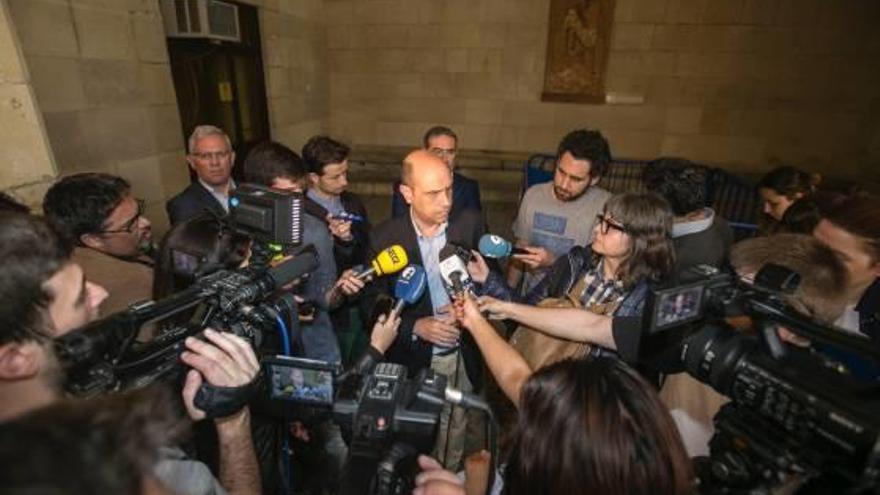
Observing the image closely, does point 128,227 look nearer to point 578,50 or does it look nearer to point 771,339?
point 771,339

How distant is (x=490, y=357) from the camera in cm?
150

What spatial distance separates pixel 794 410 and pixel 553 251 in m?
1.89

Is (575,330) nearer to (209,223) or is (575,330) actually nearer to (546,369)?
(546,369)

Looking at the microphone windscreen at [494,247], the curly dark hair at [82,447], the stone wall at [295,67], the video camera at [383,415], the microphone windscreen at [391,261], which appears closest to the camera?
the curly dark hair at [82,447]

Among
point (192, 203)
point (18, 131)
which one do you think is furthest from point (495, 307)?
point (18, 131)

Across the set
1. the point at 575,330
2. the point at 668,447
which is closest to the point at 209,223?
the point at 575,330

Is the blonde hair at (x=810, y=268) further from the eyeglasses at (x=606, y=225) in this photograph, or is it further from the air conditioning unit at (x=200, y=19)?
the air conditioning unit at (x=200, y=19)

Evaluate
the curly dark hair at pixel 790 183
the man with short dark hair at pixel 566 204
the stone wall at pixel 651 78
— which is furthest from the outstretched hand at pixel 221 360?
the stone wall at pixel 651 78

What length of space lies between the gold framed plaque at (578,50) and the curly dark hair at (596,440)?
6.37 meters

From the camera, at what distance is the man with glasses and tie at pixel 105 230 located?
155cm

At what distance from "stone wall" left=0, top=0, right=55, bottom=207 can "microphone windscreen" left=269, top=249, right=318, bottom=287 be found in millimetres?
1739

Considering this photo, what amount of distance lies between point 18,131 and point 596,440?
2.74 metres

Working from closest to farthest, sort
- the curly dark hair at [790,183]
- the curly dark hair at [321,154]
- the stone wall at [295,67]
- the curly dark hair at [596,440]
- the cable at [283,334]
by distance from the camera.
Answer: the curly dark hair at [596,440] < the cable at [283,334] < the curly dark hair at [321,154] < the curly dark hair at [790,183] < the stone wall at [295,67]

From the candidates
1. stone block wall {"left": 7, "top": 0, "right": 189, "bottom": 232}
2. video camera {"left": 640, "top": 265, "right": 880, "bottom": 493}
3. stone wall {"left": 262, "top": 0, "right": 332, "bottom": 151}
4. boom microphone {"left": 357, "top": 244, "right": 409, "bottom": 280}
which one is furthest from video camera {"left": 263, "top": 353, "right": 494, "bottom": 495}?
stone wall {"left": 262, "top": 0, "right": 332, "bottom": 151}
